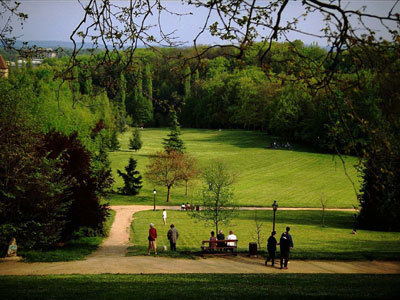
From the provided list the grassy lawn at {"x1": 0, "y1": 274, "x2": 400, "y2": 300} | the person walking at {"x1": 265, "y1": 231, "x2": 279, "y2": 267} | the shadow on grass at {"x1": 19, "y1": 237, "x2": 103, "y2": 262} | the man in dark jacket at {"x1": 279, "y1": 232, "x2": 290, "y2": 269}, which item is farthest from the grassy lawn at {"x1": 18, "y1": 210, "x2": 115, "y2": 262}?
the man in dark jacket at {"x1": 279, "y1": 232, "x2": 290, "y2": 269}

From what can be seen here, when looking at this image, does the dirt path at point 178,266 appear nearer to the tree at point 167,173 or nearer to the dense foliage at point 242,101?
the dense foliage at point 242,101

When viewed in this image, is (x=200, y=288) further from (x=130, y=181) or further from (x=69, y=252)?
(x=130, y=181)

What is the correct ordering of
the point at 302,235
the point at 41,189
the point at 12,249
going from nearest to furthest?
the point at 12,249 → the point at 41,189 → the point at 302,235

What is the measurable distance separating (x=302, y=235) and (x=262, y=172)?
119ft

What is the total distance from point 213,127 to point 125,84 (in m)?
114

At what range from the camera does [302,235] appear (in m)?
30.5

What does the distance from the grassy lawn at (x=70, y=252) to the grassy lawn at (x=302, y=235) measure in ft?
7.30

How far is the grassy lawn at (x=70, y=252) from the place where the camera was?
1969cm

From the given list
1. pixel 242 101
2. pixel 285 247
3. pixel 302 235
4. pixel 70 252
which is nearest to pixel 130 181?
pixel 302 235

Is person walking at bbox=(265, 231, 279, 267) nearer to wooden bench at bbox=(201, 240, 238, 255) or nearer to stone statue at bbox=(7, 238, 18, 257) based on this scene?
wooden bench at bbox=(201, 240, 238, 255)

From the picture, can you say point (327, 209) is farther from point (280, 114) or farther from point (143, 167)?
point (280, 114)

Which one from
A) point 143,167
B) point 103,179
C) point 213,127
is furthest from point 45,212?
point 213,127

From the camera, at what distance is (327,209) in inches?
1786

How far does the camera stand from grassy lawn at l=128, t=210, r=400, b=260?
21.8 meters
